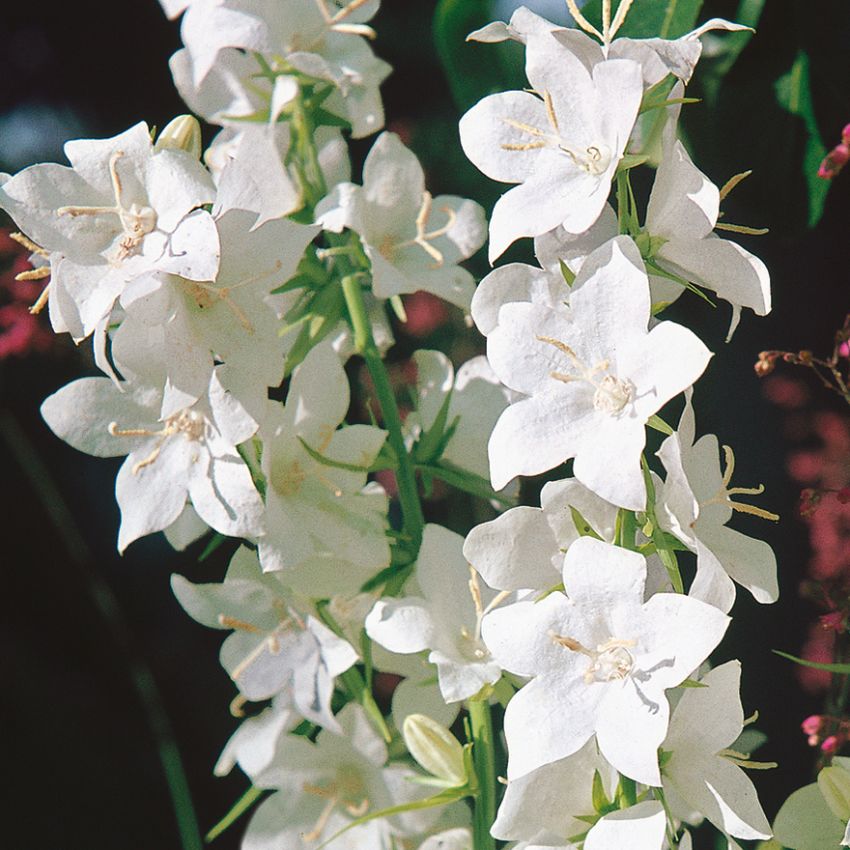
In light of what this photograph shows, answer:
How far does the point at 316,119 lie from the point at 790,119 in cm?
24

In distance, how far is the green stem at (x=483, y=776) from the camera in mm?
456

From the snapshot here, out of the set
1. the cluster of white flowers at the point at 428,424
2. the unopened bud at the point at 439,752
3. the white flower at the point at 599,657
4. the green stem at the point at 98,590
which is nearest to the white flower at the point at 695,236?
the cluster of white flowers at the point at 428,424

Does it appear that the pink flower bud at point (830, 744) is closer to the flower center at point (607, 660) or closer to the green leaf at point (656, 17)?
the flower center at point (607, 660)

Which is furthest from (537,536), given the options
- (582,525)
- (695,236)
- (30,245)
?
(30,245)

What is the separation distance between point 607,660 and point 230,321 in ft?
0.63

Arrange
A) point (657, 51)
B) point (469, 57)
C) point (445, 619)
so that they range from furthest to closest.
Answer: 1. point (469, 57)
2. point (445, 619)
3. point (657, 51)

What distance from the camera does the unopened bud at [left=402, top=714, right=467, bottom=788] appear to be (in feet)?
1.47

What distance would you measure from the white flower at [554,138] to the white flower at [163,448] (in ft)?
0.43

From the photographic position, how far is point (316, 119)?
0.51 m

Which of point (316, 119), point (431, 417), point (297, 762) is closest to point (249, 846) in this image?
point (297, 762)

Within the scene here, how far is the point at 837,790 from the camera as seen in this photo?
40 centimetres

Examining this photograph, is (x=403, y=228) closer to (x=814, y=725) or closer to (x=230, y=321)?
(x=230, y=321)

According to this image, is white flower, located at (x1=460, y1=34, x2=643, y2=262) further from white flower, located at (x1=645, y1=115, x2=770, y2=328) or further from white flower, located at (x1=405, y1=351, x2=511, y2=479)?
white flower, located at (x1=405, y1=351, x2=511, y2=479)

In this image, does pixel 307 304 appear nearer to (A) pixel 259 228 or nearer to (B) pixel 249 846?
(A) pixel 259 228
